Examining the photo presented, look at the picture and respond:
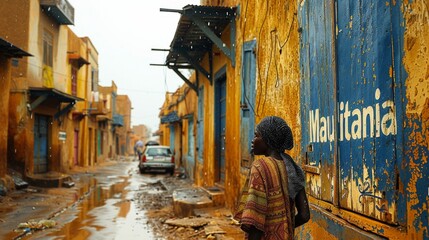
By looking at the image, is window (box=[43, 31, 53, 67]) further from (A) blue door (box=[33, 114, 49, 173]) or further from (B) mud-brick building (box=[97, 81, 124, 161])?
(B) mud-brick building (box=[97, 81, 124, 161])

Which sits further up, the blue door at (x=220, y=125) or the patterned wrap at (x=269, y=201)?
the blue door at (x=220, y=125)

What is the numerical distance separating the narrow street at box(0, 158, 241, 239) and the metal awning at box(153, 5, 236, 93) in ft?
11.7

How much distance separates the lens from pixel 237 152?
26.3 feet

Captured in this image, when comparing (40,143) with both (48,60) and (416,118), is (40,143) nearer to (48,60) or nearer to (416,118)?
(48,60)

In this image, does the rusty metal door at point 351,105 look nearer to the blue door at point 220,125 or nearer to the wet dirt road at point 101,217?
the wet dirt road at point 101,217

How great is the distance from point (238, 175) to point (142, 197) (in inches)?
222

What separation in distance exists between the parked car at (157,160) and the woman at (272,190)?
19.3m

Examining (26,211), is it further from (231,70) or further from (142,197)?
(231,70)

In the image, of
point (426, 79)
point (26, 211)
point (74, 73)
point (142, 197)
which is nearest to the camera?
point (426, 79)

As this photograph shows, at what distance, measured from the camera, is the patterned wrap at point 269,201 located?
8.27 feet

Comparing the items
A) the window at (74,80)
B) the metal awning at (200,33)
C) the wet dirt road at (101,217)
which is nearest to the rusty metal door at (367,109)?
the wet dirt road at (101,217)

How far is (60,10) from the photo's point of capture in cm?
1798

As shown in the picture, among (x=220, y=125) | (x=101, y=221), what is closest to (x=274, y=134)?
(x=101, y=221)

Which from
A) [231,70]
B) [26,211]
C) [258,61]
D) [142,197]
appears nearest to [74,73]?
[142,197]
